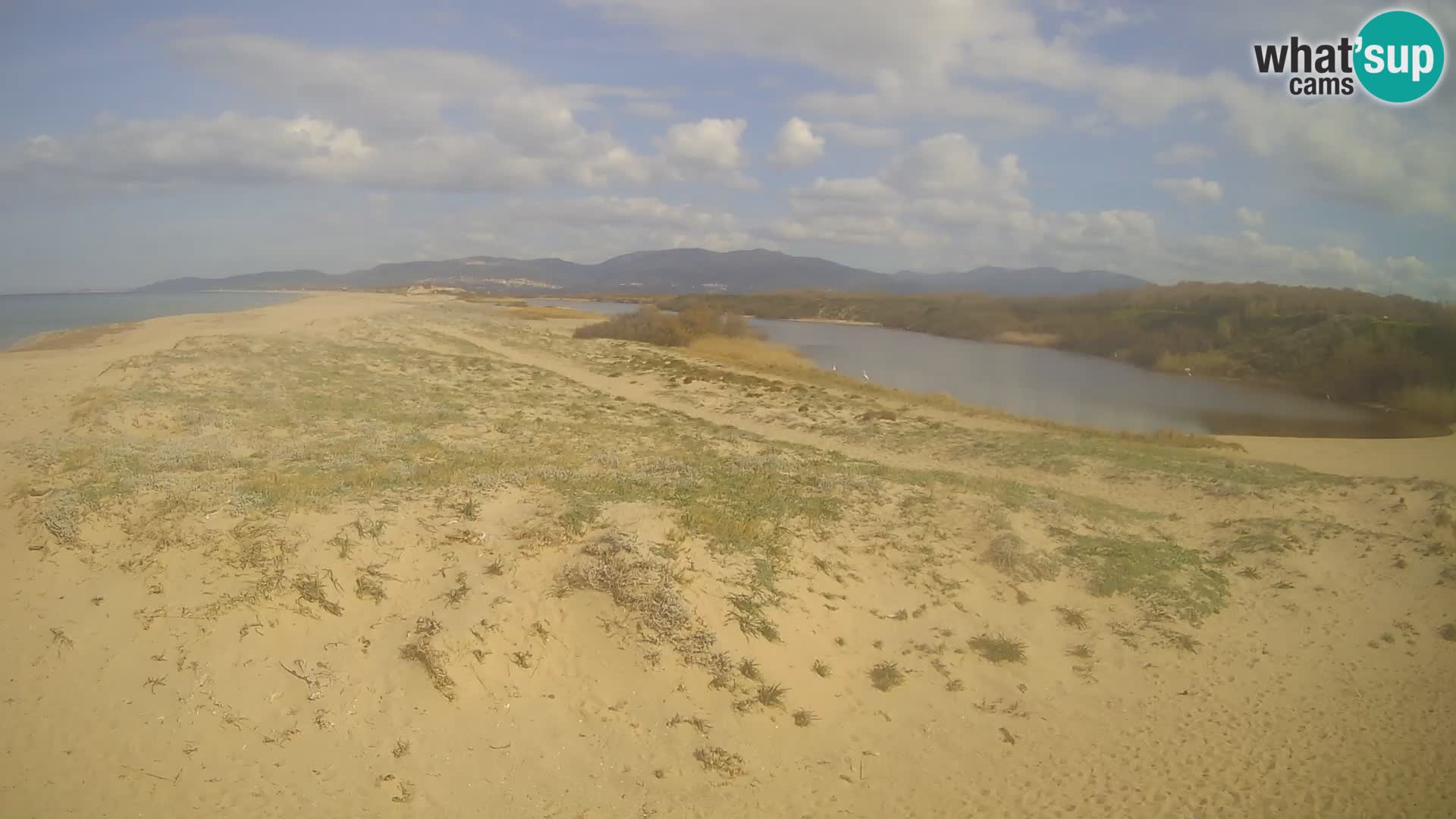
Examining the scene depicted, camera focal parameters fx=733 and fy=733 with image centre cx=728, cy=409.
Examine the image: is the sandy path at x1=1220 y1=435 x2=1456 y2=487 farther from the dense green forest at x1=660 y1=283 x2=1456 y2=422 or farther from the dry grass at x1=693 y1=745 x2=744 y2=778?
the dry grass at x1=693 y1=745 x2=744 y2=778

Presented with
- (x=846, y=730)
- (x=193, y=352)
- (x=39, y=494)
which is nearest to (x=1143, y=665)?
(x=846, y=730)

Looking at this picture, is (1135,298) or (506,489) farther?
(1135,298)

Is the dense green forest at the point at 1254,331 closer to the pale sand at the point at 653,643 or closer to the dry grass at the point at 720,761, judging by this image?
the pale sand at the point at 653,643

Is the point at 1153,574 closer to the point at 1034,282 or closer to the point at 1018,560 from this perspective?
the point at 1018,560

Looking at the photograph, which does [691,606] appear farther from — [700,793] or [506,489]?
[506,489]

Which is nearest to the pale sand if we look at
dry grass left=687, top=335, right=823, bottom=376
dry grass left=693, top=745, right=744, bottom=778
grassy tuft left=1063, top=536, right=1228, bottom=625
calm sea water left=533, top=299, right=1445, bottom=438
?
dry grass left=693, top=745, right=744, bottom=778

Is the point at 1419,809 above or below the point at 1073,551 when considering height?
below
